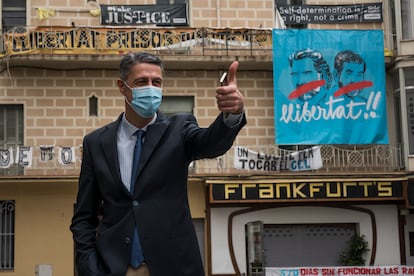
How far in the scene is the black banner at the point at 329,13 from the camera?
20625 mm

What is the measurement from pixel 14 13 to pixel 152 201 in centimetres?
1802

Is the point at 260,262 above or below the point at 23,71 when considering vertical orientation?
below

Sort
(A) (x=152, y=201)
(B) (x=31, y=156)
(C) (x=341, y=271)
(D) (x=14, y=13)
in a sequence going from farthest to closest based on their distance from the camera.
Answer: (D) (x=14, y=13) → (B) (x=31, y=156) → (C) (x=341, y=271) → (A) (x=152, y=201)

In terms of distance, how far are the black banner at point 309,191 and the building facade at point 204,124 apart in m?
0.03

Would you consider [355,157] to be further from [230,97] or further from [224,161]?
[230,97]

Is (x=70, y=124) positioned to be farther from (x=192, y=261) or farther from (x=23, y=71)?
(x=192, y=261)

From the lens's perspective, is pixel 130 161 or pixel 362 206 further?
pixel 362 206

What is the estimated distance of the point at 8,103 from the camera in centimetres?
2012

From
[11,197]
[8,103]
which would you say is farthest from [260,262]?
[8,103]

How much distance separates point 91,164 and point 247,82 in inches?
681

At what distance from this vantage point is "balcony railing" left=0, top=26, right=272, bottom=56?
1950 centimetres

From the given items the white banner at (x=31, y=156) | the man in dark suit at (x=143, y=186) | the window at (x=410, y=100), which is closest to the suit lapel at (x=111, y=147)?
the man in dark suit at (x=143, y=186)

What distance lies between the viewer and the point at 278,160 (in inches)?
784

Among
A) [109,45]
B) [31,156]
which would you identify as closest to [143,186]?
[31,156]
